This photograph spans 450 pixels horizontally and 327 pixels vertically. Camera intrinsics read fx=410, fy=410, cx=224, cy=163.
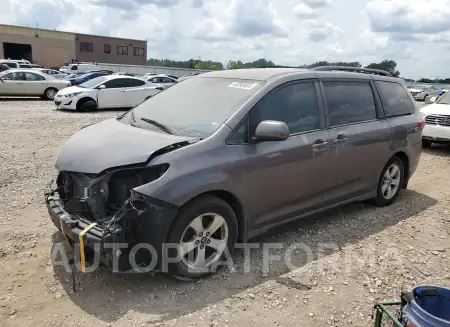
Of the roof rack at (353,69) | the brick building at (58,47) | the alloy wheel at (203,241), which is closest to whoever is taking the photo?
the alloy wheel at (203,241)

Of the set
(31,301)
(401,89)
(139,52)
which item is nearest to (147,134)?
(31,301)

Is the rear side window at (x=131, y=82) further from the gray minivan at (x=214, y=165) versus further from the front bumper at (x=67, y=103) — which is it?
the gray minivan at (x=214, y=165)

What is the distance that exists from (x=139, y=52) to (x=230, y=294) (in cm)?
7627

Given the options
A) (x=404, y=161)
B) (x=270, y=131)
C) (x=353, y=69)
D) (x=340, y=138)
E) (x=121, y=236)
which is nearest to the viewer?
(x=121, y=236)

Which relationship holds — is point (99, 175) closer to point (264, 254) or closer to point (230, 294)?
point (230, 294)

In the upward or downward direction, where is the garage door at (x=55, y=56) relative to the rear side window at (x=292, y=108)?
upward

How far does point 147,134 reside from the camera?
12.1 ft

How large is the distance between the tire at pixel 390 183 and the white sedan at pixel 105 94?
10.8 metres

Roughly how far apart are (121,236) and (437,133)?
8536 millimetres

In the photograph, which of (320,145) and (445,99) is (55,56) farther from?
(320,145)

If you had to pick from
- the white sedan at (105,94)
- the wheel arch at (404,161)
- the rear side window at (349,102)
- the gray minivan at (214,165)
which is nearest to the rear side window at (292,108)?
the gray minivan at (214,165)

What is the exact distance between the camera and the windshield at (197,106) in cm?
377

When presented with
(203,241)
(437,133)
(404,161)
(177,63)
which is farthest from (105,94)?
(177,63)

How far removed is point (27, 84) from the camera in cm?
1894
